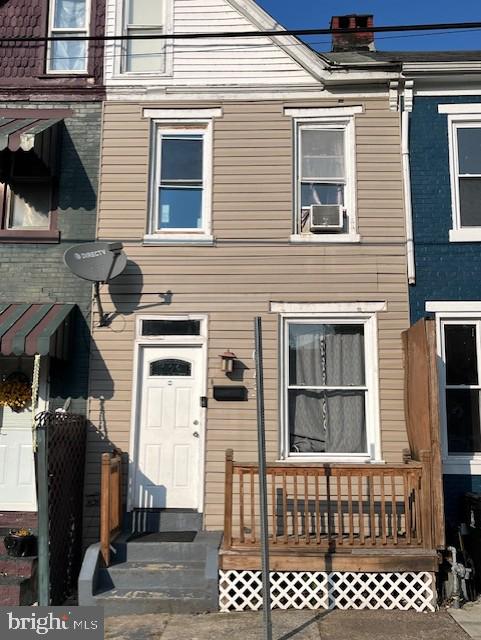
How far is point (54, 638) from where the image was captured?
16.5ft

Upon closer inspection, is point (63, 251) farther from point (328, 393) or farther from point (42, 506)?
point (328, 393)

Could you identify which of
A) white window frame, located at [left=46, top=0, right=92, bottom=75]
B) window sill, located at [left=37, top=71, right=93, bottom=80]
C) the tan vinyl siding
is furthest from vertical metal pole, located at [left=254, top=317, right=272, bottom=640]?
white window frame, located at [left=46, top=0, right=92, bottom=75]

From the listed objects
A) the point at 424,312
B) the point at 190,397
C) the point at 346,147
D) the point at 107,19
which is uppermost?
the point at 107,19

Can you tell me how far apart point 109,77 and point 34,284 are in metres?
3.22

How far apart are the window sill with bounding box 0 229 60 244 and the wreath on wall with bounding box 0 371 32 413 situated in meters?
1.90

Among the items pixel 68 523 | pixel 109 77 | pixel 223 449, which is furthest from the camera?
pixel 109 77

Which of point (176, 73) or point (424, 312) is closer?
point (424, 312)

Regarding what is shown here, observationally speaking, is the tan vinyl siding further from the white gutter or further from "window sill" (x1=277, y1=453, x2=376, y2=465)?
"window sill" (x1=277, y1=453, x2=376, y2=465)

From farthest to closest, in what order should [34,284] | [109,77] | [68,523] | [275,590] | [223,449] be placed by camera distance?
1. [109,77]
2. [34,284]
3. [223,449]
4. [68,523]
5. [275,590]

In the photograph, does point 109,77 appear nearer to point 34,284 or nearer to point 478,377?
point 34,284

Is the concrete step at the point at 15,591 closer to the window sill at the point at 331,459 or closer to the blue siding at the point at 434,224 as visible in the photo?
the window sill at the point at 331,459

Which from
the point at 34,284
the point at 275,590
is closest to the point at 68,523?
the point at 275,590

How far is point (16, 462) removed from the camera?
7.56 metres
